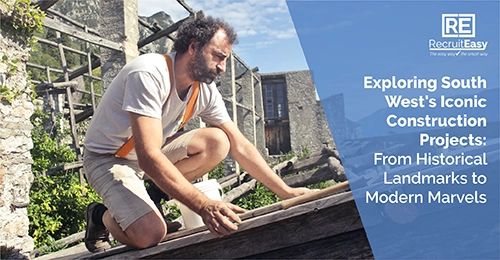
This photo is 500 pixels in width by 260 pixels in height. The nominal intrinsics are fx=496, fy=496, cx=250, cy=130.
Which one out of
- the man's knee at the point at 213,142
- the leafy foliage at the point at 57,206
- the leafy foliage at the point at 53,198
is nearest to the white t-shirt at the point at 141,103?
the man's knee at the point at 213,142

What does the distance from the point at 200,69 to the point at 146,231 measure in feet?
2.64

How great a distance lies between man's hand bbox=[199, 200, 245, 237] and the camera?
1.93 m

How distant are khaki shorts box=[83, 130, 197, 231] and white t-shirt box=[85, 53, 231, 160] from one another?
6cm

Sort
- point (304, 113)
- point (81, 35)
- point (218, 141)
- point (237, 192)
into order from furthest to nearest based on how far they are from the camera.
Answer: point (304, 113), point (237, 192), point (81, 35), point (218, 141)

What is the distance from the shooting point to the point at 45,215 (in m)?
5.09

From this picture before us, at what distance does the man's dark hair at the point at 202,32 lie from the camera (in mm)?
2436

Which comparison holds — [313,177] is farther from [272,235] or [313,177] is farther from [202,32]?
[272,235]

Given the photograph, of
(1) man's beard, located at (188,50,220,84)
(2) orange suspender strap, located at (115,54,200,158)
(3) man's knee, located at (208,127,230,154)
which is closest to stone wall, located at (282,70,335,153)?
(3) man's knee, located at (208,127,230,154)

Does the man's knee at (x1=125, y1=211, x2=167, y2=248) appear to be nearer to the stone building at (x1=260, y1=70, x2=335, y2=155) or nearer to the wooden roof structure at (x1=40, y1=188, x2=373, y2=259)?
the wooden roof structure at (x1=40, y1=188, x2=373, y2=259)

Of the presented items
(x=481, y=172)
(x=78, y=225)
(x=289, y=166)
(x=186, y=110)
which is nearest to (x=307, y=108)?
(x=289, y=166)

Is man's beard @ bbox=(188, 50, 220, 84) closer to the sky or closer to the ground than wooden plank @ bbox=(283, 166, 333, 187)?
closer to the sky

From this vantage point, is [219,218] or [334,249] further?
[334,249]

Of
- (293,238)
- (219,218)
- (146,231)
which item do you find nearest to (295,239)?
(293,238)

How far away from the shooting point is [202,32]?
95.9 inches
